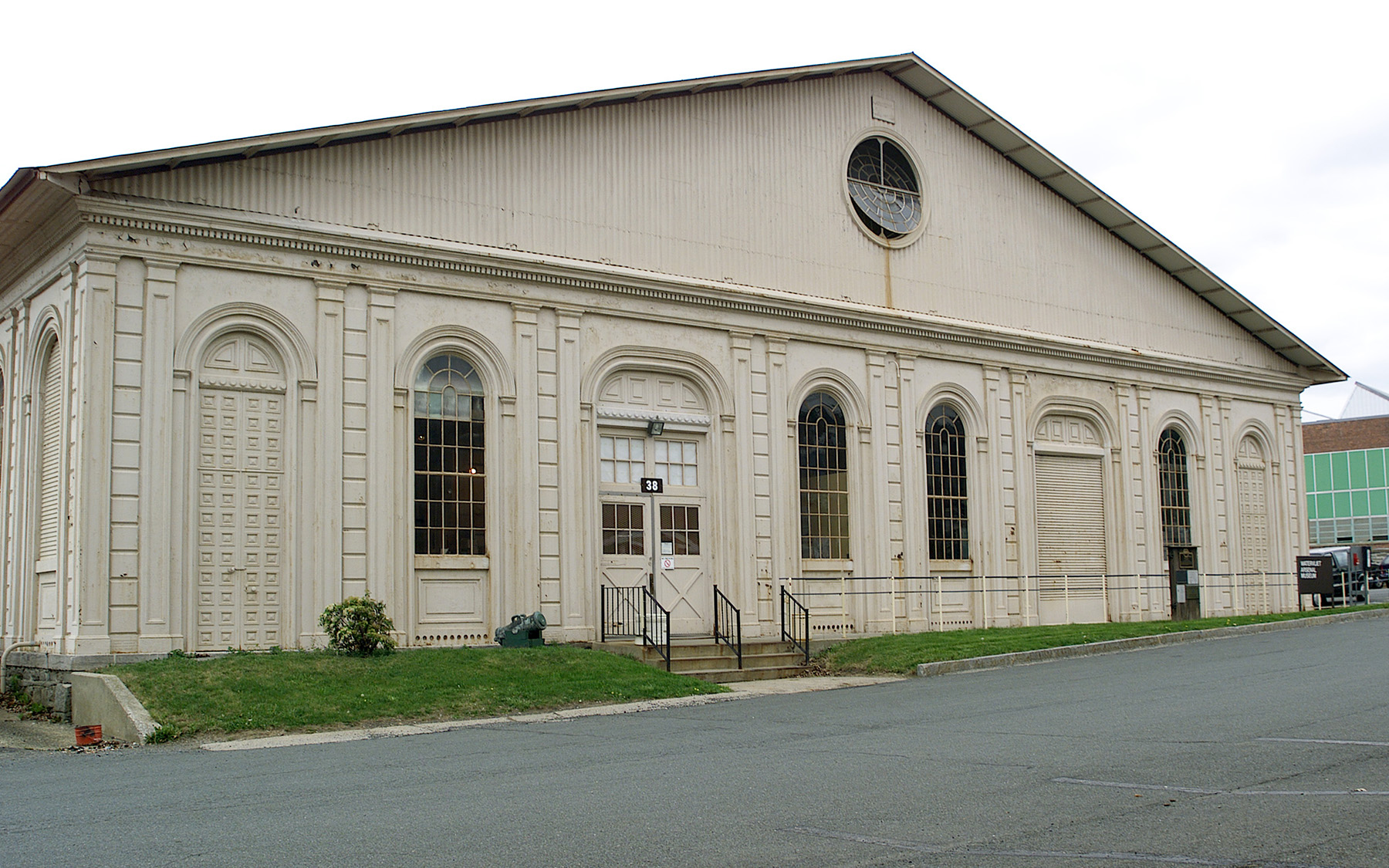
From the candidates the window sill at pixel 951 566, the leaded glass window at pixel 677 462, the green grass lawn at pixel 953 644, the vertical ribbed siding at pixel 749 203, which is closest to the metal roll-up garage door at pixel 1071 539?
the window sill at pixel 951 566

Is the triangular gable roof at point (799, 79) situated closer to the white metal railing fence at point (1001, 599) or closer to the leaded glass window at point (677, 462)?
the leaded glass window at point (677, 462)

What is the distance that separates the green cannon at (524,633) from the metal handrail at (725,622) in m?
2.87

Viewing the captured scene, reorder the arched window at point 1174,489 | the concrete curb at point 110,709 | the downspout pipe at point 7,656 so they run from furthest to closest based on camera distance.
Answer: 1. the arched window at point 1174,489
2. the downspout pipe at point 7,656
3. the concrete curb at point 110,709

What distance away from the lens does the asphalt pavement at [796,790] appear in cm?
673

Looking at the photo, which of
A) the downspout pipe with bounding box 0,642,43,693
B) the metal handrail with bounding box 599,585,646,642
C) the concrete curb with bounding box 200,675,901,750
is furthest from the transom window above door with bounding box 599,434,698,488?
the downspout pipe with bounding box 0,642,43,693

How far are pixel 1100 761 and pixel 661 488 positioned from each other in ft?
37.5

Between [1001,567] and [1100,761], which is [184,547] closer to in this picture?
[1100,761]

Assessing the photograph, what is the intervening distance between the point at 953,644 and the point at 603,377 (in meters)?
6.96

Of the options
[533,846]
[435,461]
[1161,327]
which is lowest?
[533,846]

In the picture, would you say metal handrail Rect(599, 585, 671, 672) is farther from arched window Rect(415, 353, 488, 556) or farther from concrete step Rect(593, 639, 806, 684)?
arched window Rect(415, 353, 488, 556)

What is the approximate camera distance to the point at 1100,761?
9273mm

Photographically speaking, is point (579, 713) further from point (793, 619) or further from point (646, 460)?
point (793, 619)

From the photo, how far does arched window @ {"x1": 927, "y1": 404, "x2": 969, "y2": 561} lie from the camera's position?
79.2 ft

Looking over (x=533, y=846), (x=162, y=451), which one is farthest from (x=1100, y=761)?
(x=162, y=451)
